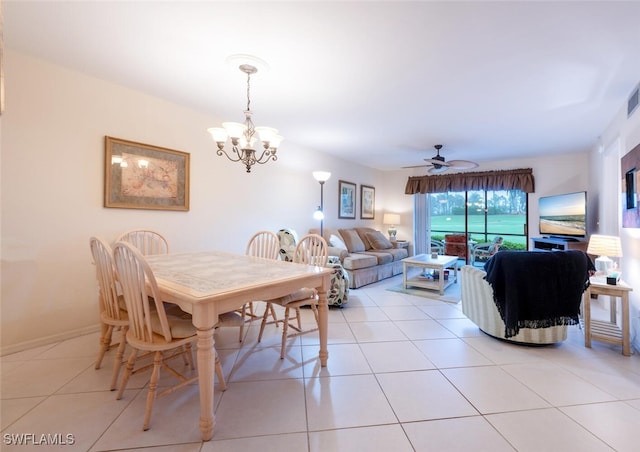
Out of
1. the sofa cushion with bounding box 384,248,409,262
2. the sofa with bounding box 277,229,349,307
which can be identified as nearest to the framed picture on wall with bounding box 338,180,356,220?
the sofa cushion with bounding box 384,248,409,262

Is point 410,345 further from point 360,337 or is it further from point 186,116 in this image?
point 186,116

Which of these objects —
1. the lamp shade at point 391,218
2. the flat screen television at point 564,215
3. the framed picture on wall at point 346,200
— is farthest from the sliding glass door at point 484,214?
Result: the framed picture on wall at point 346,200

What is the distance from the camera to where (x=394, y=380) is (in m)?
2.00

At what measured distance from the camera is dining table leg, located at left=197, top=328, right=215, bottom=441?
4.71ft

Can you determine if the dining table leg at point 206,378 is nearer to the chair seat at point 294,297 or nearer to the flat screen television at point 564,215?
the chair seat at point 294,297

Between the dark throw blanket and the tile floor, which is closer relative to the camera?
the tile floor

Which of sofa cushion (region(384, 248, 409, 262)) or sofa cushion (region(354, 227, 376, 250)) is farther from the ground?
sofa cushion (region(354, 227, 376, 250))

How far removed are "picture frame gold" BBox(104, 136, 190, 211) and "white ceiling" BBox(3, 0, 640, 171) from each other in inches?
24.0

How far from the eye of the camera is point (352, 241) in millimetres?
5406

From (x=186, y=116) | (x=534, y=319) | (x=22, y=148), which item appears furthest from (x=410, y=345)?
(x=22, y=148)

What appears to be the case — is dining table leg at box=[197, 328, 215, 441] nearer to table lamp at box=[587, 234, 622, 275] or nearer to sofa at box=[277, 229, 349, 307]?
sofa at box=[277, 229, 349, 307]

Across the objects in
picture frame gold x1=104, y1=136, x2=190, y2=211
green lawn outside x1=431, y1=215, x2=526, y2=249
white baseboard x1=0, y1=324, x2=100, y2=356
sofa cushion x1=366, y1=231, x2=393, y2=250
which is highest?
picture frame gold x1=104, y1=136, x2=190, y2=211

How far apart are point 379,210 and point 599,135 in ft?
13.8

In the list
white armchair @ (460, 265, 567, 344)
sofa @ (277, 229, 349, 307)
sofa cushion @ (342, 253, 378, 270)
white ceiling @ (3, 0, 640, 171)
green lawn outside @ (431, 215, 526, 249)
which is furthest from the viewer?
green lawn outside @ (431, 215, 526, 249)
